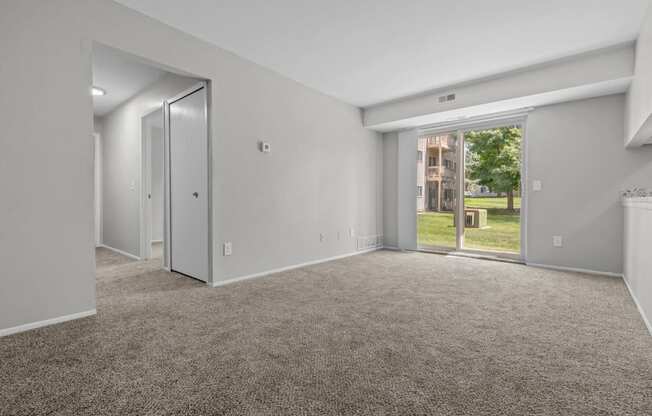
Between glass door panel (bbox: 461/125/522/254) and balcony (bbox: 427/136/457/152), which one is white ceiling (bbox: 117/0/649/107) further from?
balcony (bbox: 427/136/457/152)

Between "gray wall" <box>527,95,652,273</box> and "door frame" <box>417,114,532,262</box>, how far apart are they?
104mm

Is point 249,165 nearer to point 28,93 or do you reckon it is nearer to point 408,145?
point 28,93

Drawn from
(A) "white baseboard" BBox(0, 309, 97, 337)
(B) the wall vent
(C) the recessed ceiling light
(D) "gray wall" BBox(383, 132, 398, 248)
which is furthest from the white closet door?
(D) "gray wall" BBox(383, 132, 398, 248)

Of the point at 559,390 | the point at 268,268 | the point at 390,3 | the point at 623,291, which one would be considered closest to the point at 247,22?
the point at 390,3

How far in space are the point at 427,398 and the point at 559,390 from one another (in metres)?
0.63

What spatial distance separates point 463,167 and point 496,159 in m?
0.47

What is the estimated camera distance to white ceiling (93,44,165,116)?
3.31 meters

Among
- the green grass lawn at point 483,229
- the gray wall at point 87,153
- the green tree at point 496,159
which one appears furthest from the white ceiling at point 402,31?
the green grass lawn at point 483,229

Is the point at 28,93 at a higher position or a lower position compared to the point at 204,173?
higher

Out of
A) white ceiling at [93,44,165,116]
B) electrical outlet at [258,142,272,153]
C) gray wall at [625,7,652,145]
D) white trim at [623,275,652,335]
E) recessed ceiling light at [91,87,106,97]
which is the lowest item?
white trim at [623,275,652,335]

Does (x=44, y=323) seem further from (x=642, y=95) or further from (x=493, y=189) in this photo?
(x=493, y=189)

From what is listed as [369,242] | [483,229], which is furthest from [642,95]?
[369,242]

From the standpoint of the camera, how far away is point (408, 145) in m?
5.27

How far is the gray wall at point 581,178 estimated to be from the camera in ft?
11.5
